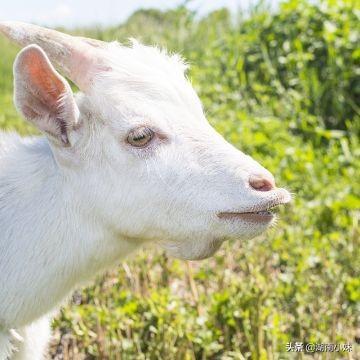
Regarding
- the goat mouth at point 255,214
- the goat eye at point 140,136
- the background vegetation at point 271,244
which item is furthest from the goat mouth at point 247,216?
the background vegetation at point 271,244

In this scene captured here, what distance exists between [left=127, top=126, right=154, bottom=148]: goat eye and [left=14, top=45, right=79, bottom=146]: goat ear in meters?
0.22

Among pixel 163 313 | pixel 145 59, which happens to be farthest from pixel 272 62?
pixel 145 59

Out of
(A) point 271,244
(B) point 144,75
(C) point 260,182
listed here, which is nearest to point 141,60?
(B) point 144,75

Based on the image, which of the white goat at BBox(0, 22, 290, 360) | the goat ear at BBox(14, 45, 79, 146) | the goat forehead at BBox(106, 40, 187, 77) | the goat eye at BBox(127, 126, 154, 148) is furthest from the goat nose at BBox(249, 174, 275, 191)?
the goat ear at BBox(14, 45, 79, 146)

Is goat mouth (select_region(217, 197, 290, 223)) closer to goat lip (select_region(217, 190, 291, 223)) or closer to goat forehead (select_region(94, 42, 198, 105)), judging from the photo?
goat lip (select_region(217, 190, 291, 223))

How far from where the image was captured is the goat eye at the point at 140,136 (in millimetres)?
2646

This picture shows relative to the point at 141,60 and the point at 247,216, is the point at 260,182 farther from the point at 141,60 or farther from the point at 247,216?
the point at 141,60

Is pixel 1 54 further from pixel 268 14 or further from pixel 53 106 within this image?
pixel 53 106

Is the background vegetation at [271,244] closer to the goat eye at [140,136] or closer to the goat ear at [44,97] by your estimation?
the goat eye at [140,136]

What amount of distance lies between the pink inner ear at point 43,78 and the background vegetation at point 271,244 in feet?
4.96

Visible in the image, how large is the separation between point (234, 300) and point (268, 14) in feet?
19.1

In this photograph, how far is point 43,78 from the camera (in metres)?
2.62

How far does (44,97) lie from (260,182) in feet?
2.75

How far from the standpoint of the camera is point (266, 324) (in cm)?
385
